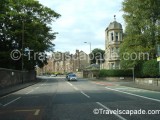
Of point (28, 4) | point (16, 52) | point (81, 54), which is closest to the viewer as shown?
point (16, 52)

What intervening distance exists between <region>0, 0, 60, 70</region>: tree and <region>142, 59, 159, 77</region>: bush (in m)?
24.1

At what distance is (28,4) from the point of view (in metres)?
63.0

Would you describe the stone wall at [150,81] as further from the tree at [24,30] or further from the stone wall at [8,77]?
the tree at [24,30]

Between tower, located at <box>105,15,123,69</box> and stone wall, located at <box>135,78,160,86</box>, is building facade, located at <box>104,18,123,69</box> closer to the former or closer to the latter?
tower, located at <box>105,15,123,69</box>

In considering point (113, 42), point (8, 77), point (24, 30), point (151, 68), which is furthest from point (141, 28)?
point (113, 42)

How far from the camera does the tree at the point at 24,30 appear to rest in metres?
59.0

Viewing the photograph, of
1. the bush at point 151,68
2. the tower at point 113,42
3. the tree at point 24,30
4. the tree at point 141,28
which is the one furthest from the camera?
the tower at point 113,42

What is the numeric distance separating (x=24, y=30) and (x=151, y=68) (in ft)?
93.3

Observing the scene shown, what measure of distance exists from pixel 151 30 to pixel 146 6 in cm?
331

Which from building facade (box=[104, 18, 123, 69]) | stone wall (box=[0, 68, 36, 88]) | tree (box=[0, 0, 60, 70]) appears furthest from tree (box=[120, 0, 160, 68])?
building facade (box=[104, 18, 123, 69])

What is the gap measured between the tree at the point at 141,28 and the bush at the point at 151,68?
2.45 meters

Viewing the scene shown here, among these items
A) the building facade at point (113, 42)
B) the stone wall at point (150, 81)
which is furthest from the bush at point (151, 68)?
the building facade at point (113, 42)

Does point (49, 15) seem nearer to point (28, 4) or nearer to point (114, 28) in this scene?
point (28, 4)

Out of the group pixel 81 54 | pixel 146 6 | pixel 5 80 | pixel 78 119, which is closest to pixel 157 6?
pixel 146 6
